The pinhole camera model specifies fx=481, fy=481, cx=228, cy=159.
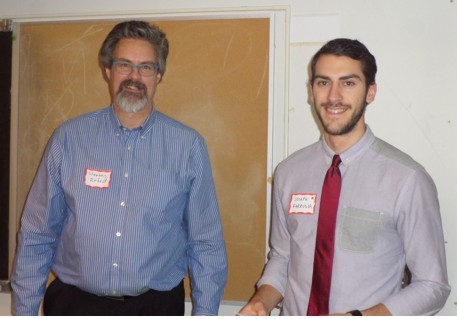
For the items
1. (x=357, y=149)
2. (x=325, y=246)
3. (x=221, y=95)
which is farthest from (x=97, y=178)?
(x=357, y=149)

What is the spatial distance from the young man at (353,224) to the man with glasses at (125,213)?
1.32 ft

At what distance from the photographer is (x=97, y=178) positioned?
6.98 ft

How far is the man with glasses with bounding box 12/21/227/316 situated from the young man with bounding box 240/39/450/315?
0.40m

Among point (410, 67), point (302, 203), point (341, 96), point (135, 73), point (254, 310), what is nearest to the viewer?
point (254, 310)

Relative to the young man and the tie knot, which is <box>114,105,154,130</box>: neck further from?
the tie knot

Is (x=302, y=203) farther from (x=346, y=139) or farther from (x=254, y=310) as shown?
(x=254, y=310)

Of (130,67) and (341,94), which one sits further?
(130,67)

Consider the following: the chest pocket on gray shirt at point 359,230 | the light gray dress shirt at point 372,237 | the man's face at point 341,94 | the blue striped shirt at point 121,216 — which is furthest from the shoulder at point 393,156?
the blue striped shirt at point 121,216

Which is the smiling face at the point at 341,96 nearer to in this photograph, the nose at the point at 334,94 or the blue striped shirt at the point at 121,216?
the nose at the point at 334,94

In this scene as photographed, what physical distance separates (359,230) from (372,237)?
0.18 ft

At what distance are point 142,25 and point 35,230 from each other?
41.4 inches

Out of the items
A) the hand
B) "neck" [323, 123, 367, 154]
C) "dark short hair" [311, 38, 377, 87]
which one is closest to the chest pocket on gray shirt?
"neck" [323, 123, 367, 154]

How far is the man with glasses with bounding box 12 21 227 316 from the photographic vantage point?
2.06m

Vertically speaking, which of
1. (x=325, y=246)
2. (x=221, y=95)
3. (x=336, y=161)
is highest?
(x=221, y=95)
